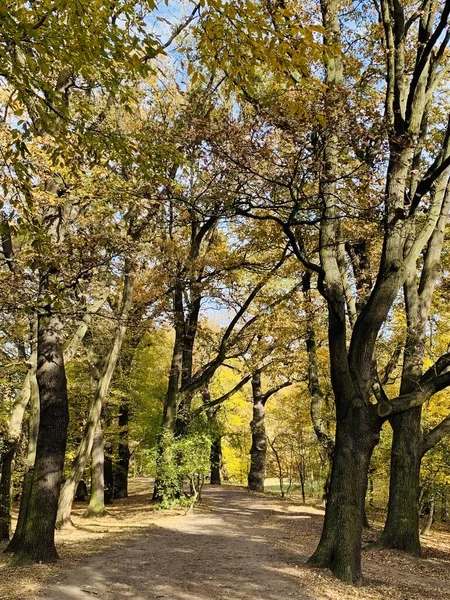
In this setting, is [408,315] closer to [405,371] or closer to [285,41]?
[405,371]

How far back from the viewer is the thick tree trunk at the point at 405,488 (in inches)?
367

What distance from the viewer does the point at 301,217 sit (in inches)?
382

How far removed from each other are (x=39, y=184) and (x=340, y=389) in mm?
6150

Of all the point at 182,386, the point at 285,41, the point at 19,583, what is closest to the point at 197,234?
the point at 182,386

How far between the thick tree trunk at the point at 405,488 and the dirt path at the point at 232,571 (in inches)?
Result: 14.3

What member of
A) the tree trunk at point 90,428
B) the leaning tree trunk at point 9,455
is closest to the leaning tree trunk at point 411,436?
the tree trunk at point 90,428

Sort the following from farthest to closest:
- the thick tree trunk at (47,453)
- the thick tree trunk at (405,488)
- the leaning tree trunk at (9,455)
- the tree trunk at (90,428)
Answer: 1. the tree trunk at (90,428)
2. the leaning tree trunk at (9,455)
3. the thick tree trunk at (405,488)
4. the thick tree trunk at (47,453)

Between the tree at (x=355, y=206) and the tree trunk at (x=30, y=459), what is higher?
the tree at (x=355, y=206)

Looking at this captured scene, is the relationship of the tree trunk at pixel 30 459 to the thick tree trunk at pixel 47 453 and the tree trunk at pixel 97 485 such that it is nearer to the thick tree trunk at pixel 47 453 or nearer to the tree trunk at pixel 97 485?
the thick tree trunk at pixel 47 453

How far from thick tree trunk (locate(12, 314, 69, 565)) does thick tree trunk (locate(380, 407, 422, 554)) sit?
20.1ft

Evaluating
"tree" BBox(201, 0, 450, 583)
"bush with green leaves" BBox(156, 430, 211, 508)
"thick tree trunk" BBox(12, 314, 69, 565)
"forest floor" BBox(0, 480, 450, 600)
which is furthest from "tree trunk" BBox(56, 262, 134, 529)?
"tree" BBox(201, 0, 450, 583)

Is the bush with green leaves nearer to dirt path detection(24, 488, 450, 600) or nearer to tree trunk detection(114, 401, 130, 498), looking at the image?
dirt path detection(24, 488, 450, 600)

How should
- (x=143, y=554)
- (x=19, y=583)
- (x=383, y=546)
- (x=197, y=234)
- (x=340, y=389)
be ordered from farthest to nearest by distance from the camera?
(x=197, y=234) < (x=383, y=546) < (x=143, y=554) < (x=340, y=389) < (x=19, y=583)

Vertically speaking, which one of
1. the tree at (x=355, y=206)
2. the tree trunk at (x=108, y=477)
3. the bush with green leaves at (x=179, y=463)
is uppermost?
the tree at (x=355, y=206)
